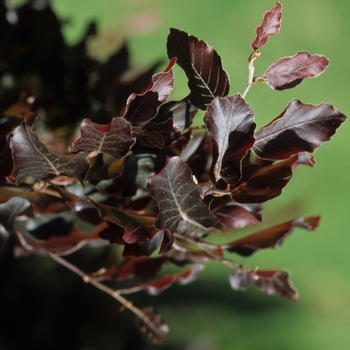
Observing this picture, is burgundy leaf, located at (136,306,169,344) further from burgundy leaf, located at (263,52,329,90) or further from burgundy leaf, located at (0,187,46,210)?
burgundy leaf, located at (263,52,329,90)

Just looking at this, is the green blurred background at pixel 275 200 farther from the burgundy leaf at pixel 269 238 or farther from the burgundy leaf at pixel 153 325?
the burgundy leaf at pixel 269 238

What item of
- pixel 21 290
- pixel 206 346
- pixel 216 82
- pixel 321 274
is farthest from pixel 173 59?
pixel 321 274

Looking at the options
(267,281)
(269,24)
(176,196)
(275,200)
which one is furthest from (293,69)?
(275,200)

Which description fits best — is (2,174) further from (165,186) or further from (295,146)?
(295,146)

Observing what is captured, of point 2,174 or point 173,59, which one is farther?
point 2,174

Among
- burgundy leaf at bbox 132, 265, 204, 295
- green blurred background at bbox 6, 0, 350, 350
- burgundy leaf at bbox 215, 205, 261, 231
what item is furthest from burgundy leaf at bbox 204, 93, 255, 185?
green blurred background at bbox 6, 0, 350, 350

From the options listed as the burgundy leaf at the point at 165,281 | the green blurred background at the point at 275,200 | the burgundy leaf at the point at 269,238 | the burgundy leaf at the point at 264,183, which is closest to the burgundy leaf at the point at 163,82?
the burgundy leaf at the point at 264,183
